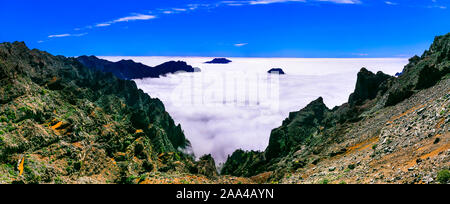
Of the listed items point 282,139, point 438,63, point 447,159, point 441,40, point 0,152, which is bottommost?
point 282,139

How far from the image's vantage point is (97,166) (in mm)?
45250

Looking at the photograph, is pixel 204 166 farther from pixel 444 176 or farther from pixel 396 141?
pixel 444 176

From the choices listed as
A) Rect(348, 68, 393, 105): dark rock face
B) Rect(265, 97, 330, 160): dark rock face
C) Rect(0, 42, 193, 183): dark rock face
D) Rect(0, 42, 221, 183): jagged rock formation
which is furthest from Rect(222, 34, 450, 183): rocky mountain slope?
Rect(0, 42, 193, 183): dark rock face

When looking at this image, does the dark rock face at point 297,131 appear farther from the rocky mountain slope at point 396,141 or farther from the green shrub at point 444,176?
the green shrub at point 444,176

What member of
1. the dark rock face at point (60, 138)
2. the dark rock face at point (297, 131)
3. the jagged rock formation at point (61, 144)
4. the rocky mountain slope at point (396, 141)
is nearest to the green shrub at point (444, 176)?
the rocky mountain slope at point (396, 141)

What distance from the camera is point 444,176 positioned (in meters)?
17.2

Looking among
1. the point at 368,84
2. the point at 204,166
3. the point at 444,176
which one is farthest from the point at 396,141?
the point at 368,84

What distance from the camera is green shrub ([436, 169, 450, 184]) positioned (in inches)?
672

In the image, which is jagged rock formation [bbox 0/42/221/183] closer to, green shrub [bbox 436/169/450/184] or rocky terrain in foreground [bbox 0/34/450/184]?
rocky terrain in foreground [bbox 0/34/450/184]

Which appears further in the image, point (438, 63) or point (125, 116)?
point (125, 116)

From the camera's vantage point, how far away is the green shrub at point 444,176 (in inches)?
672
